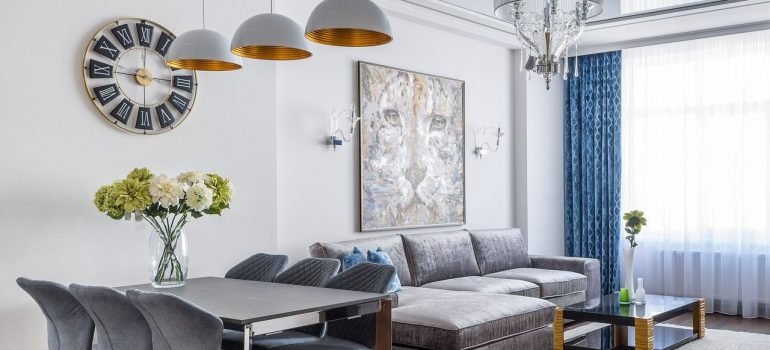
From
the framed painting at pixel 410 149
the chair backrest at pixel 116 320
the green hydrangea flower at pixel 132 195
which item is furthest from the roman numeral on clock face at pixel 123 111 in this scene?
the framed painting at pixel 410 149

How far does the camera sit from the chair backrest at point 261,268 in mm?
3982

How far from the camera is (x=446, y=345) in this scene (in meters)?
4.21

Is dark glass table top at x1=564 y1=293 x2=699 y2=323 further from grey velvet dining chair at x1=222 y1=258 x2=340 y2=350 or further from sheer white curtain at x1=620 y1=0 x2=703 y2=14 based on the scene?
sheer white curtain at x1=620 y1=0 x2=703 y2=14

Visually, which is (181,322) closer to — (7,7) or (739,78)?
(7,7)

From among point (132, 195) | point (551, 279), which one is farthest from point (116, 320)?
point (551, 279)

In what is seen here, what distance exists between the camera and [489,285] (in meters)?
5.66

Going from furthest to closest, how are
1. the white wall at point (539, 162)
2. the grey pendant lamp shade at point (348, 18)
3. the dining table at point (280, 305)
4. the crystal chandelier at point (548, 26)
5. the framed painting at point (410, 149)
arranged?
the white wall at point (539, 162) → the framed painting at point (410, 149) → the crystal chandelier at point (548, 26) → the grey pendant lamp shade at point (348, 18) → the dining table at point (280, 305)

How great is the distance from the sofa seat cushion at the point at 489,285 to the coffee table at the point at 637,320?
481 mm

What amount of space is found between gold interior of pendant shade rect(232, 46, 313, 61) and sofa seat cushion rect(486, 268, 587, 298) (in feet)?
10.8

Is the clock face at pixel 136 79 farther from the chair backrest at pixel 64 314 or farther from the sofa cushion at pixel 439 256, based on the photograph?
the sofa cushion at pixel 439 256

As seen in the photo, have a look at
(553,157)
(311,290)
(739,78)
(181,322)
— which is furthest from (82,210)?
(739,78)

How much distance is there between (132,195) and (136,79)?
1.00 m

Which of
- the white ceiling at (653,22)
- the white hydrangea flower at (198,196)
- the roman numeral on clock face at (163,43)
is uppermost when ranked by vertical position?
the white ceiling at (653,22)

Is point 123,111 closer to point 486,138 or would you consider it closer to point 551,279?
point 551,279
